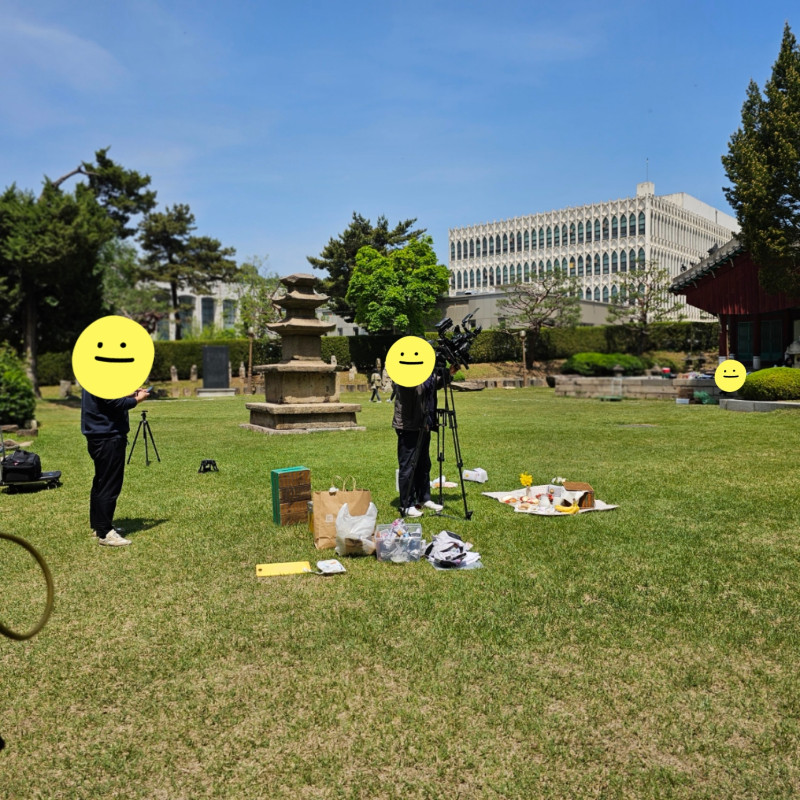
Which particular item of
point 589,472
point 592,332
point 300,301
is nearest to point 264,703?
point 589,472

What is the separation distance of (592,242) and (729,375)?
83332mm

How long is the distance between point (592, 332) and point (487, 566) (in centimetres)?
5370

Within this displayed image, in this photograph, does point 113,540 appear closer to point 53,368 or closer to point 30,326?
point 30,326

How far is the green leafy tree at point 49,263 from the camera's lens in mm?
29672

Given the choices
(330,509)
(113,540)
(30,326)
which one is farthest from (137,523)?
(30,326)

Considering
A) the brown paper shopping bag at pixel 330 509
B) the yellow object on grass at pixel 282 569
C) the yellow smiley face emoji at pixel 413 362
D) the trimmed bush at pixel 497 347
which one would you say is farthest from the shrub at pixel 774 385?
the trimmed bush at pixel 497 347

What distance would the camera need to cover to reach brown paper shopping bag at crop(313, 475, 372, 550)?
6.42 meters

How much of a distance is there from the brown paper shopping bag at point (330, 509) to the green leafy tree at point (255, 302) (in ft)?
154

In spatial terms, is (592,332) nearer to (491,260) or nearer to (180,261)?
(180,261)

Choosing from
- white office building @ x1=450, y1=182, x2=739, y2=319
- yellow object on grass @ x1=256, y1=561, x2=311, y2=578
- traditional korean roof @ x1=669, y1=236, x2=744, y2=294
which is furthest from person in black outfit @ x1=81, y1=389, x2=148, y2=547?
white office building @ x1=450, y1=182, x2=739, y2=319

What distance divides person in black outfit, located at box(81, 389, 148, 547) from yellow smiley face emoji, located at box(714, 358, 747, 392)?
15292 millimetres

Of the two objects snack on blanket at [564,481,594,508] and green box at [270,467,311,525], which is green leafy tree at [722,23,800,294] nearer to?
snack on blanket at [564,481,594,508]

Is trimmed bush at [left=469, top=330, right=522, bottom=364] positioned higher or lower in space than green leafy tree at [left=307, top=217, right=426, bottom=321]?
lower

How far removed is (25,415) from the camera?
17.4 m
